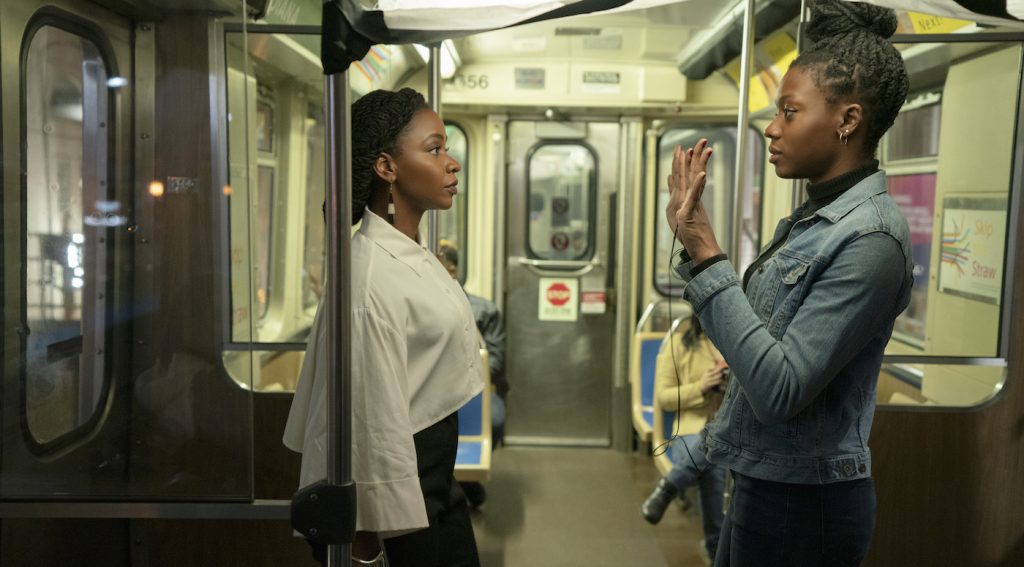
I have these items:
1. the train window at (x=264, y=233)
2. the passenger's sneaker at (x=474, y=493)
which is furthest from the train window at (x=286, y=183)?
the passenger's sneaker at (x=474, y=493)

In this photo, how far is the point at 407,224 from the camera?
69.8 inches

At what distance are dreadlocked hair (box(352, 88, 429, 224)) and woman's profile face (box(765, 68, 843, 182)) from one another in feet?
2.38

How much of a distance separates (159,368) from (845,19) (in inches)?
78.5

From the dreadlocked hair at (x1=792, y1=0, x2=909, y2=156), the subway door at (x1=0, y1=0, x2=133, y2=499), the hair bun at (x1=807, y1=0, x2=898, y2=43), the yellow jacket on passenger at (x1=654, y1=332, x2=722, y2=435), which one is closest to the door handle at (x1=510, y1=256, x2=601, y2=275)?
the yellow jacket on passenger at (x1=654, y1=332, x2=722, y2=435)

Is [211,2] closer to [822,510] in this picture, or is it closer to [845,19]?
[845,19]

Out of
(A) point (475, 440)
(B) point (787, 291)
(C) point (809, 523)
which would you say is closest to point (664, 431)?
(A) point (475, 440)

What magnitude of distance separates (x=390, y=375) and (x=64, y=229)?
1.27m

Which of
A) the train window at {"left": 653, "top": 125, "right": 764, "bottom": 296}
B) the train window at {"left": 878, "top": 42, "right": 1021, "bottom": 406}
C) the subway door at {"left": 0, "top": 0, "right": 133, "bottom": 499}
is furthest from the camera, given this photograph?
the train window at {"left": 653, "top": 125, "right": 764, "bottom": 296}

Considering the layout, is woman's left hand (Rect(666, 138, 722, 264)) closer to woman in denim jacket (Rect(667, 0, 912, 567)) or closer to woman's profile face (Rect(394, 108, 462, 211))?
woman in denim jacket (Rect(667, 0, 912, 567))

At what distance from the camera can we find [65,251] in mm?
2297

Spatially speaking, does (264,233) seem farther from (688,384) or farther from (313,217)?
(688,384)

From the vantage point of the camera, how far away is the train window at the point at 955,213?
304 centimetres

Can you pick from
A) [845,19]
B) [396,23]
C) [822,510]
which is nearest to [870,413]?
[822,510]

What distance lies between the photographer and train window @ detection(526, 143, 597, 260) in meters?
6.19
